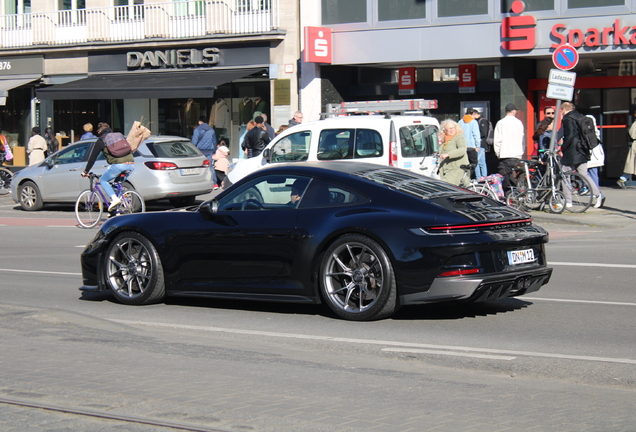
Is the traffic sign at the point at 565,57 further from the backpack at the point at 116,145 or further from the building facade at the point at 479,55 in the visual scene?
the backpack at the point at 116,145

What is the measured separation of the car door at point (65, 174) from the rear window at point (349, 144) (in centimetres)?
615

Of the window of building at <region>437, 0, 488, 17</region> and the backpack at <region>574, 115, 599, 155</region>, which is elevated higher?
the window of building at <region>437, 0, 488, 17</region>

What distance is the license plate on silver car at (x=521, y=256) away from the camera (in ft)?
24.6

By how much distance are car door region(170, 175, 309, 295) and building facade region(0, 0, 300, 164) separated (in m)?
16.9

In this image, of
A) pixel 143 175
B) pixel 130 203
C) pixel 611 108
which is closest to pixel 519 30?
pixel 611 108

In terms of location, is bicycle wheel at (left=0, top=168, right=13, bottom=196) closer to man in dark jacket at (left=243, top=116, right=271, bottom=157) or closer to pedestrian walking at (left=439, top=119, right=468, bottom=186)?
man in dark jacket at (left=243, top=116, right=271, bottom=157)

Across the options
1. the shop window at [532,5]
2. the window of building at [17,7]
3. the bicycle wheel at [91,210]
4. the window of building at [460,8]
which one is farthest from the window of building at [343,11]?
the window of building at [17,7]

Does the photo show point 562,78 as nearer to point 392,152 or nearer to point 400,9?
point 392,152

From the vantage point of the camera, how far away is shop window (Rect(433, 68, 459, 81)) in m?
24.5

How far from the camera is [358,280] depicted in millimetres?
7574

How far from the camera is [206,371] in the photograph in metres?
5.99

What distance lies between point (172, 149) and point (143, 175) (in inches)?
34.7

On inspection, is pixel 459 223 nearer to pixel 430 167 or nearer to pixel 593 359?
pixel 593 359

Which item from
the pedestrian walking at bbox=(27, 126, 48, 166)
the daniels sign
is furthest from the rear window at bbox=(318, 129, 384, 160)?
the pedestrian walking at bbox=(27, 126, 48, 166)
